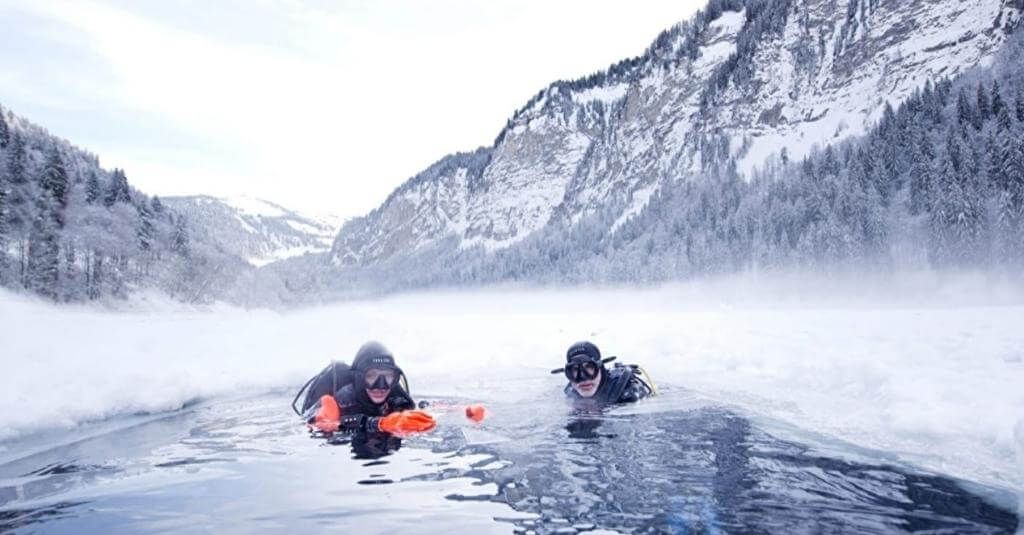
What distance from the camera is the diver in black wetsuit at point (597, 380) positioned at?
10070mm

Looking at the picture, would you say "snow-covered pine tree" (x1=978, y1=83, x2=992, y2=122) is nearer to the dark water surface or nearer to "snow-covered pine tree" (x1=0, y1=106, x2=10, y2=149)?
the dark water surface

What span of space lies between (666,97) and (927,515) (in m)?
150

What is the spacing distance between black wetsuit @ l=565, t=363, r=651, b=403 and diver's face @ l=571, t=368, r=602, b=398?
0.06 metres

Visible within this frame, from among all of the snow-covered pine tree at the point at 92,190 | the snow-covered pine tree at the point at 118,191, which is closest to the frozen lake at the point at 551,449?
the snow-covered pine tree at the point at 92,190

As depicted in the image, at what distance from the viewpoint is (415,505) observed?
15.4 feet

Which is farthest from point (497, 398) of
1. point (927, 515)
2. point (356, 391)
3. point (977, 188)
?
point (977, 188)

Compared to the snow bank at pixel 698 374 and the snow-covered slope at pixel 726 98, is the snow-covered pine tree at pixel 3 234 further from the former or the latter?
the snow-covered slope at pixel 726 98

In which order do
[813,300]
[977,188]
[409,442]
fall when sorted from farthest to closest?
[813,300], [977,188], [409,442]

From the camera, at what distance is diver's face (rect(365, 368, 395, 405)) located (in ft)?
29.1

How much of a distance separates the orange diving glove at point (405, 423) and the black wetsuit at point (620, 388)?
350 centimetres

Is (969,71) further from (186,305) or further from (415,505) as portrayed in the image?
(186,305)

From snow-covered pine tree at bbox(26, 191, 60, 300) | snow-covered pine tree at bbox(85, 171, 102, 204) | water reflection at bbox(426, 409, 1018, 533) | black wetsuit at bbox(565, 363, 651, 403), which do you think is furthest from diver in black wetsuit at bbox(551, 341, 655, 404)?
snow-covered pine tree at bbox(85, 171, 102, 204)

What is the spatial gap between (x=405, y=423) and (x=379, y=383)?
1308 millimetres

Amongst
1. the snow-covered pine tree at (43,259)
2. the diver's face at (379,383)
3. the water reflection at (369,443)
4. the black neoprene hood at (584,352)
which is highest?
the snow-covered pine tree at (43,259)
